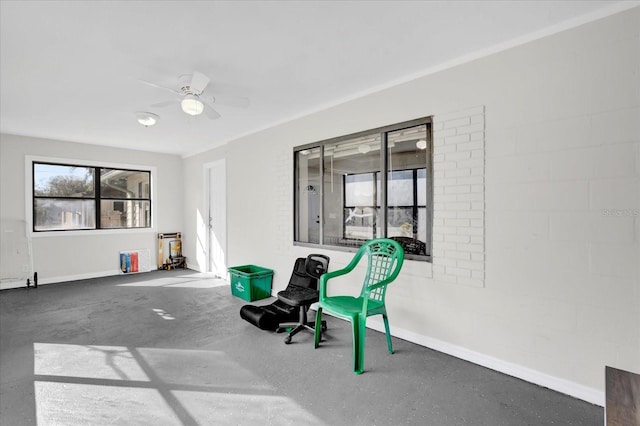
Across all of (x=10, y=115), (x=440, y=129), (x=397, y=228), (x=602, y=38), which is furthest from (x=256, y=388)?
(x=10, y=115)

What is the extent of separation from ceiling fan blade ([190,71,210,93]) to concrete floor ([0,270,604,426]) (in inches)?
93.6

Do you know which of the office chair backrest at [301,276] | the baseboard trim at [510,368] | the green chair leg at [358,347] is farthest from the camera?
the office chair backrest at [301,276]

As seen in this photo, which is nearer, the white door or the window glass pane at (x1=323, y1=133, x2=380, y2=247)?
the window glass pane at (x1=323, y1=133, x2=380, y2=247)

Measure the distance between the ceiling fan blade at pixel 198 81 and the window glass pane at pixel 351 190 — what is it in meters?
1.68

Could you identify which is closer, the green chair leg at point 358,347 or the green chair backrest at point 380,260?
the green chair leg at point 358,347

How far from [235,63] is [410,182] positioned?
78.4 inches

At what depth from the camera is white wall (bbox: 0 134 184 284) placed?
5.23m

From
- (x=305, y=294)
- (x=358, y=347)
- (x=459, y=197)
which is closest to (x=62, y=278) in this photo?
(x=305, y=294)

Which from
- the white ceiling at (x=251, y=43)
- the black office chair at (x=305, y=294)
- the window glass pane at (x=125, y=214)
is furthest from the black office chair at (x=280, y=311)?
the window glass pane at (x=125, y=214)

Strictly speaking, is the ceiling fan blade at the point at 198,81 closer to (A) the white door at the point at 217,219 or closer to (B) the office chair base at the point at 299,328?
(B) the office chair base at the point at 299,328

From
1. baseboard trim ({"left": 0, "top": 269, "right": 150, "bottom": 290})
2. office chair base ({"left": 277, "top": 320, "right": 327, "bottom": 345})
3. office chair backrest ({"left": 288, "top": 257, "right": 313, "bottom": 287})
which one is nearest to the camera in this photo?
office chair base ({"left": 277, "top": 320, "right": 327, "bottom": 345})

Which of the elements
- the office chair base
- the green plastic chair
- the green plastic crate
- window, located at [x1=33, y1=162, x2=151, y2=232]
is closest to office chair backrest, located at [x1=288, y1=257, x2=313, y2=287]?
the office chair base

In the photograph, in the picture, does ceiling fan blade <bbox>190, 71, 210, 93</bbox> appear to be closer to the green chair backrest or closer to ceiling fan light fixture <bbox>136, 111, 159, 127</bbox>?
ceiling fan light fixture <bbox>136, 111, 159, 127</bbox>

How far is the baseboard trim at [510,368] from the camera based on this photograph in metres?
2.13
